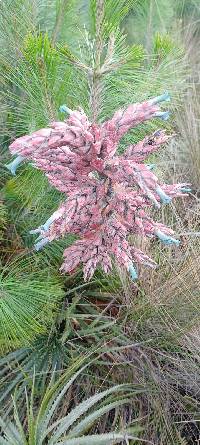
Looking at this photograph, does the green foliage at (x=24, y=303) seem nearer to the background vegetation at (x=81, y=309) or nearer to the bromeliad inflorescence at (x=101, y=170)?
the background vegetation at (x=81, y=309)

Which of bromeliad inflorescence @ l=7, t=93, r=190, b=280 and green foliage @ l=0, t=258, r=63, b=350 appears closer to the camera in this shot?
bromeliad inflorescence @ l=7, t=93, r=190, b=280

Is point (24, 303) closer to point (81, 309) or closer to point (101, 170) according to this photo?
point (81, 309)

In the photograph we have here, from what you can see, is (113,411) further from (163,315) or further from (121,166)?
(121,166)

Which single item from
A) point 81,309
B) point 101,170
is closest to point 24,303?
point 81,309

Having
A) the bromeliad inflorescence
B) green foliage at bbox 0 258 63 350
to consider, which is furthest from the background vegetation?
the bromeliad inflorescence

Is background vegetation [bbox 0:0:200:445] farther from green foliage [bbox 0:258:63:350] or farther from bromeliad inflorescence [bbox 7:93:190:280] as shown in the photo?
bromeliad inflorescence [bbox 7:93:190:280]

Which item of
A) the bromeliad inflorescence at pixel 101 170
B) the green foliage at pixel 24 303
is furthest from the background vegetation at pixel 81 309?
the bromeliad inflorescence at pixel 101 170

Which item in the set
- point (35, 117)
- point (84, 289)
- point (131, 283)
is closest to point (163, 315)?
point (131, 283)
